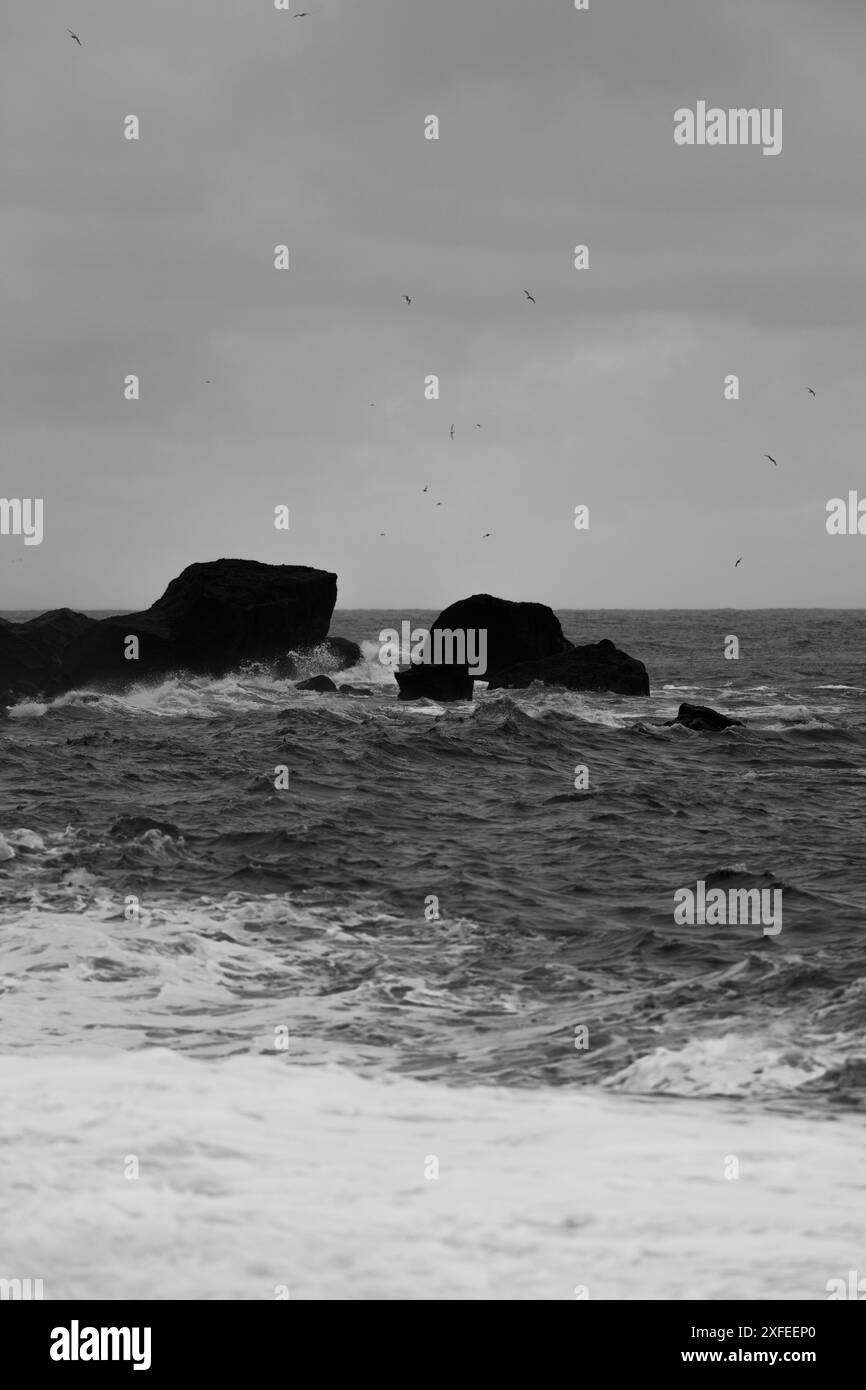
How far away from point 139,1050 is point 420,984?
314 cm

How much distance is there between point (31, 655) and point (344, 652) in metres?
18.9

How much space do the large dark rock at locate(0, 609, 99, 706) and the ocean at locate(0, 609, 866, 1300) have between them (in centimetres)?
2069

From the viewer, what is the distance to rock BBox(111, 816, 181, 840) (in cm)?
2109

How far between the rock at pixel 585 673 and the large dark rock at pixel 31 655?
50.8 ft

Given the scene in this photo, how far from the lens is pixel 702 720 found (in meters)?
38.5

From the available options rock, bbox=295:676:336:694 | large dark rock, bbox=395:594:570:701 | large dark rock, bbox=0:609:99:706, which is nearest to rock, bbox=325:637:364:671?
rock, bbox=295:676:336:694

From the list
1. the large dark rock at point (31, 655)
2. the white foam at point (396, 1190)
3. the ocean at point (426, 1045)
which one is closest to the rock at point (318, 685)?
the large dark rock at point (31, 655)

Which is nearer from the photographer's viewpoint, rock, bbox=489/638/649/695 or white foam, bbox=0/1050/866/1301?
white foam, bbox=0/1050/866/1301

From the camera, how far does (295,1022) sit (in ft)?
41.1

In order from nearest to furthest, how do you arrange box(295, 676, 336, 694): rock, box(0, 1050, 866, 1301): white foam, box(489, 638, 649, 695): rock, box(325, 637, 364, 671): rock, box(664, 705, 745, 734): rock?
box(0, 1050, 866, 1301): white foam < box(664, 705, 745, 734): rock < box(489, 638, 649, 695): rock < box(295, 676, 336, 694): rock < box(325, 637, 364, 671): rock

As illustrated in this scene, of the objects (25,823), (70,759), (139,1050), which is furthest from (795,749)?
(139,1050)

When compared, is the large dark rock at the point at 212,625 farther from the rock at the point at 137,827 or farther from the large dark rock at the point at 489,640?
the rock at the point at 137,827

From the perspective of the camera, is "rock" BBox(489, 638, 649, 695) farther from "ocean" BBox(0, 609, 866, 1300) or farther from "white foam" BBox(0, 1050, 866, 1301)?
"white foam" BBox(0, 1050, 866, 1301)

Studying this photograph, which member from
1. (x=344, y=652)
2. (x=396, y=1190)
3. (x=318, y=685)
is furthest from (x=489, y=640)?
(x=396, y=1190)
